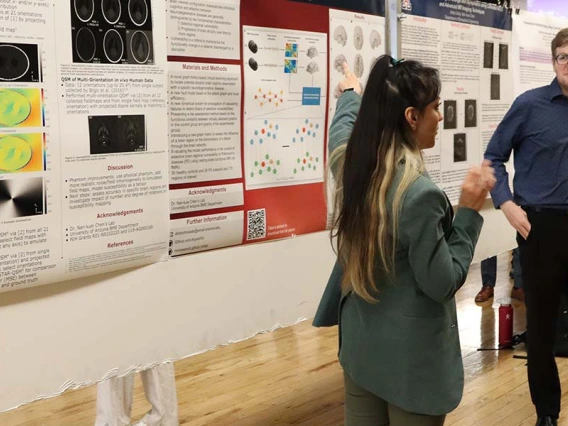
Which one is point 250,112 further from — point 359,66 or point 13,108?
point 13,108

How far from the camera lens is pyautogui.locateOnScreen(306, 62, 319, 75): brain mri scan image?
2.89m

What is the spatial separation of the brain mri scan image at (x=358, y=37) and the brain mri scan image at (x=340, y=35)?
0.07 meters

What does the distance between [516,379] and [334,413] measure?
1.12m

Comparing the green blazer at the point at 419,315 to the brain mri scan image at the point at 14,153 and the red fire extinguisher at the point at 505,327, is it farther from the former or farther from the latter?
the red fire extinguisher at the point at 505,327

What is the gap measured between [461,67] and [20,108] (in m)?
2.51

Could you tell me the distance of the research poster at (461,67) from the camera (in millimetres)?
3590

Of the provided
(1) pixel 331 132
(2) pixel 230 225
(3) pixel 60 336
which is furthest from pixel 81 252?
(1) pixel 331 132

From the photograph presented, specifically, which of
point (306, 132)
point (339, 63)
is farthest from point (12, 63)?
point (339, 63)

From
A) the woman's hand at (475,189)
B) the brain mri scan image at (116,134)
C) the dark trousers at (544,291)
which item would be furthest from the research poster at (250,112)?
the woman's hand at (475,189)

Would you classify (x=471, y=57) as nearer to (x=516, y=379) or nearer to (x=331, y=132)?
(x=516, y=379)

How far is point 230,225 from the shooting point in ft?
8.69

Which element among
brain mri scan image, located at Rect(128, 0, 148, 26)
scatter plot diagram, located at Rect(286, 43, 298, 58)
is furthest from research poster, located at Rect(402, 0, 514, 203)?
brain mri scan image, located at Rect(128, 0, 148, 26)

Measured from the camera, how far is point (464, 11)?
3.85m

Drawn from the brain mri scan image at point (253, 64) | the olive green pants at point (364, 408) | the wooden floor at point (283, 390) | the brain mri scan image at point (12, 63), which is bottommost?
the wooden floor at point (283, 390)
